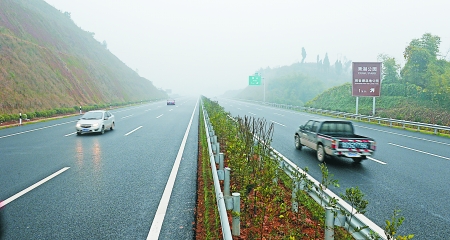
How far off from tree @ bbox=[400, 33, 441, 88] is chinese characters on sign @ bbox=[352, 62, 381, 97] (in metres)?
22.5

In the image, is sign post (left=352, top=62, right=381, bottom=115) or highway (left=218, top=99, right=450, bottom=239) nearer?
highway (left=218, top=99, right=450, bottom=239)

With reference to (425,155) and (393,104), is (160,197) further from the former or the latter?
(393,104)

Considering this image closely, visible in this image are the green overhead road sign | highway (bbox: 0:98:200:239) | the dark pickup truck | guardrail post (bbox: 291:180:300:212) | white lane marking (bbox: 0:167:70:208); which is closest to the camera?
highway (bbox: 0:98:200:239)

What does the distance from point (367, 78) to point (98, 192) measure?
2771 cm

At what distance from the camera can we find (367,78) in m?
27.5

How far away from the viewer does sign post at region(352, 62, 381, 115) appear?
2730 centimetres

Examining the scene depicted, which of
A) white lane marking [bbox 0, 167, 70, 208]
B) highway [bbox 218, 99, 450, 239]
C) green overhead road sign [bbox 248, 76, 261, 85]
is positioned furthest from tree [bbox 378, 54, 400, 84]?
white lane marking [bbox 0, 167, 70, 208]

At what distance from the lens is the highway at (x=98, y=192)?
173 inches

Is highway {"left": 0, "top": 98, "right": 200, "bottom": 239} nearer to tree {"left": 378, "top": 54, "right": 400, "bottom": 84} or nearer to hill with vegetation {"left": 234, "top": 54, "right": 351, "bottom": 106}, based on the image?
tree {"left": 378, "top": 54, "right": 400, "bottom": 84}

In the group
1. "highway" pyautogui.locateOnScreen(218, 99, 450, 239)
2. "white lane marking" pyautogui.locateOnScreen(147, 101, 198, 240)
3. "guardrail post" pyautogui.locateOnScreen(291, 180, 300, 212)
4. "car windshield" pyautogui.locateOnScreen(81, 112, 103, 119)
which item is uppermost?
"car windshield" pyautogui.locateOnScreen(81, 112, 103, 119)

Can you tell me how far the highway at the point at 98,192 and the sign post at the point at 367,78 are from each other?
22437 mm

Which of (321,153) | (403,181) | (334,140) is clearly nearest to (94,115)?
(321,153)

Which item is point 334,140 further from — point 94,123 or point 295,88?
point 295,88

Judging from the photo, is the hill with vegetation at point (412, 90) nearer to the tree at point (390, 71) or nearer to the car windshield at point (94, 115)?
the tree at point (390, 71)
